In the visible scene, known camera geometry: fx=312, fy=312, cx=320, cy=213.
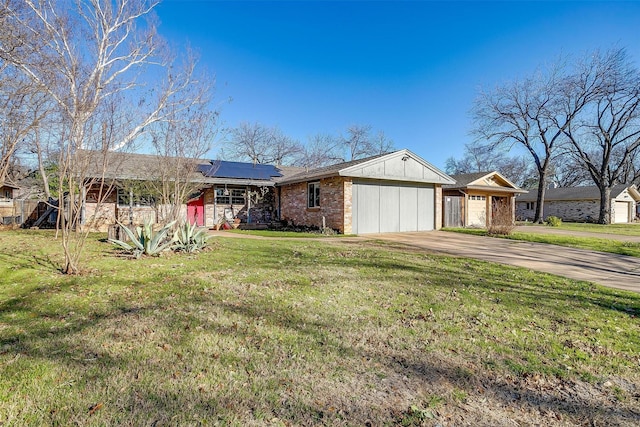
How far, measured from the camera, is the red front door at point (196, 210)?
16.4 metres

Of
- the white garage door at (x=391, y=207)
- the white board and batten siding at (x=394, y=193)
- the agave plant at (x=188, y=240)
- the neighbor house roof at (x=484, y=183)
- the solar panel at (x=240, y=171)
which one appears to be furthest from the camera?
the neighbor house roof at (x=484, y=183)

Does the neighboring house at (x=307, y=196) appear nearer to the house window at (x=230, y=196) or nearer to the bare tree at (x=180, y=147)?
the house window at (x=230, y=196)

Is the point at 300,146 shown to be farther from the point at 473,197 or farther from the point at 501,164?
the point at 501,164

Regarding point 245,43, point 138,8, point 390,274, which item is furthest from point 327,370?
point 138,8

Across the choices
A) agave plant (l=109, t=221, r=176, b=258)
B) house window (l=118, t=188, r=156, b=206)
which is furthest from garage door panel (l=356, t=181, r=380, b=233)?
house window (l=118, t=188, r=156, b=206)

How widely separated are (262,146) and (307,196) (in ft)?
83.5

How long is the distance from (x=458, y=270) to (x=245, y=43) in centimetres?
1354

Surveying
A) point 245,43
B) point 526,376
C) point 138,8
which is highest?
point 138,8

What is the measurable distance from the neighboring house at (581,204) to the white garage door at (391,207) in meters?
22.9

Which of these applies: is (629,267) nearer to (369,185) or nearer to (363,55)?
(369,185)

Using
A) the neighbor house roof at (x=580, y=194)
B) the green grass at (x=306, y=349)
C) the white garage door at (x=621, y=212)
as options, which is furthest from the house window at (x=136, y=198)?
the white garage door at (x=621, y=212)

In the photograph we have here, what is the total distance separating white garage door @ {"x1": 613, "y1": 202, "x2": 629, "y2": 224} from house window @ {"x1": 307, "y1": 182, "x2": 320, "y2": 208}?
32.3 meters

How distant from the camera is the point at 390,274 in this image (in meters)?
6.18

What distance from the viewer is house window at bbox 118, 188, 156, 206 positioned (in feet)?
48.8
